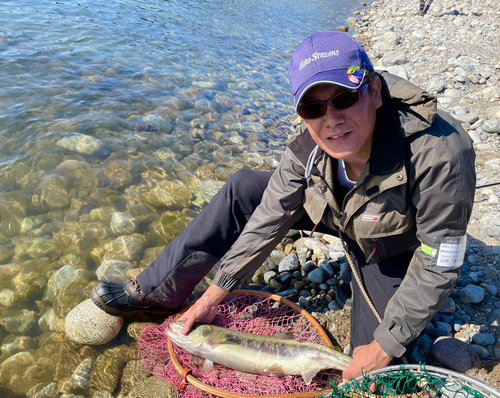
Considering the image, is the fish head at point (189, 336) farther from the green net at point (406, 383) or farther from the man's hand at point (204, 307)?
the green net at point (406, 383)

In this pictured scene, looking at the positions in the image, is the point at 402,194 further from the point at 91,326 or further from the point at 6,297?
the point at 6,297

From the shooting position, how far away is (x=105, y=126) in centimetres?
804

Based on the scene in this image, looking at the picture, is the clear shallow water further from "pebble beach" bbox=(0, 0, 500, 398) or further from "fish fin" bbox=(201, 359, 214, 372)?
"fish fin" bbox=(201, 359, 214, 372)

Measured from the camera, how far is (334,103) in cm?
248

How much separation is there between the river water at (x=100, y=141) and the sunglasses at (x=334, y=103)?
344 centimetres

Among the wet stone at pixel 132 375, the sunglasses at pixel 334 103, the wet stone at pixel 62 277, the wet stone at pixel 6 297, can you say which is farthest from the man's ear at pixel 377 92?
the wet stone at pixel 6 297

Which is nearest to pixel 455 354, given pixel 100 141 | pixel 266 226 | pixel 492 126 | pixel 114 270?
pixel 266 226

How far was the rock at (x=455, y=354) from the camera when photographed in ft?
11.2

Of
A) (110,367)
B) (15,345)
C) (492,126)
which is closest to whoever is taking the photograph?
(110,367)

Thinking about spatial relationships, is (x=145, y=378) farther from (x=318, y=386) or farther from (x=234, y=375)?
(x=318, y=386)

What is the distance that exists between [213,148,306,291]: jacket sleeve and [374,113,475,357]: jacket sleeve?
41.2 inches

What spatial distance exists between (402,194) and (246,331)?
2241mm

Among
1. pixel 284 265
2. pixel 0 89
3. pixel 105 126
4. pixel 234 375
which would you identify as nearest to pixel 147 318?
pixel 234 375

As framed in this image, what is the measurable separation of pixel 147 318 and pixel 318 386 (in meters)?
2.00
